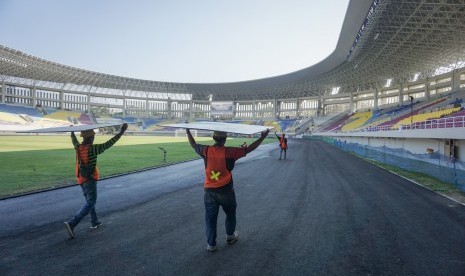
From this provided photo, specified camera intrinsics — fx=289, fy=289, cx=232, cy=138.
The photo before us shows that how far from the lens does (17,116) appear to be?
230 feet

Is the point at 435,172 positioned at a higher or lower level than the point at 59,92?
lower

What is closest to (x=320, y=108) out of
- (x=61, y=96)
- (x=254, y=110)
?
(x=254, y=110)

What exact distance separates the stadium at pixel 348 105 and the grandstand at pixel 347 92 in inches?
8.0

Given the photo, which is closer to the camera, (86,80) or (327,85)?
(327,85)

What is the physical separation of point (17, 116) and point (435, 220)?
85.2 m

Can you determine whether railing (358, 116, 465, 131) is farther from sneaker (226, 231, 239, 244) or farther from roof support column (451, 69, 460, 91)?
roof support column (451, 69, 460, 91)

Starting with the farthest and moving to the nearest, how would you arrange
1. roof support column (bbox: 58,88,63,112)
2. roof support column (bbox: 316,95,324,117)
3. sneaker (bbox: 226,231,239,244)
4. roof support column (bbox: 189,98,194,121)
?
1. roof support column (bbox: 189,98,194,121)
2. roof support column (bbox: 316,95,324,117)
3. roof support column (bbox: 58,88,63,112)
4. sneaker (bbox: 226,231,239,244)

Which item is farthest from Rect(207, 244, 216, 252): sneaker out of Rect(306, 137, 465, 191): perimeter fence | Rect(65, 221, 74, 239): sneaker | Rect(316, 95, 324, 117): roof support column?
Rect(316, 95, 324, 117): roof support column

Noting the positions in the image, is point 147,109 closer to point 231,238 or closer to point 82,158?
point 82,158

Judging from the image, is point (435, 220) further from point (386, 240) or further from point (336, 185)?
point (336, 185)

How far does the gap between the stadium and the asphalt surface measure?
0.06 meters

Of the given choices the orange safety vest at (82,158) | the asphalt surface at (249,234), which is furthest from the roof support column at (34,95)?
the orange safety vest at (82,158)

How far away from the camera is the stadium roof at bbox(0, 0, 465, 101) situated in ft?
101

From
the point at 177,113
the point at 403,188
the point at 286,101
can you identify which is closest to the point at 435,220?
the point at 403,188
